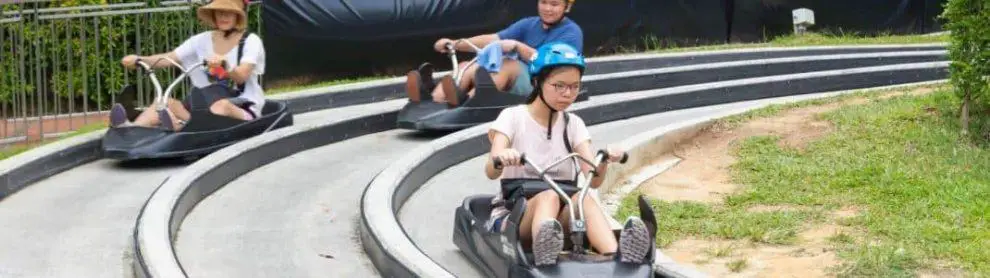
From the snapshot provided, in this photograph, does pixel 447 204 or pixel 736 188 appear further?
pixel 736 188

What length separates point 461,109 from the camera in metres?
10.4

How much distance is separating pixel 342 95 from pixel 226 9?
210cm

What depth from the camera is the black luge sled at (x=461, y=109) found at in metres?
10.3

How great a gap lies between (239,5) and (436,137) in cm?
143

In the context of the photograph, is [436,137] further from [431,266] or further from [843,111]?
[431,266]

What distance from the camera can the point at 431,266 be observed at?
21.7ft

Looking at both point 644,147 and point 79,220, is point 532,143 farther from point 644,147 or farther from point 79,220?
point 644,147

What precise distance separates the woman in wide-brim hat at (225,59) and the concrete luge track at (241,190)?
0.28m

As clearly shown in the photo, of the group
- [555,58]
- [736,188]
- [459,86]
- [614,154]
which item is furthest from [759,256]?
[459,86]

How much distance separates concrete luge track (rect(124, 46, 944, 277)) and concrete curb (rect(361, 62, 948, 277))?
0.28 meters

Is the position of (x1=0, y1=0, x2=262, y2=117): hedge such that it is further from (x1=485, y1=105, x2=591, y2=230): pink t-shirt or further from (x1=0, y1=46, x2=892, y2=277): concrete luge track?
(x1=485, y1=105, x2=591, y2=230): pink t-shirt

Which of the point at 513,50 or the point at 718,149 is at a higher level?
the point at 513,50

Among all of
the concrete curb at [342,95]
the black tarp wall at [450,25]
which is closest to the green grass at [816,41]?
the black tarp wall at [450,25]

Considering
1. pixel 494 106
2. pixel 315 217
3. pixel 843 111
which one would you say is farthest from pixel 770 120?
pixel 315 217
